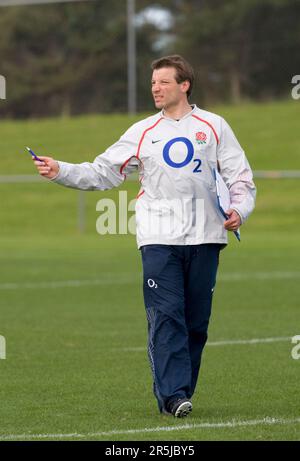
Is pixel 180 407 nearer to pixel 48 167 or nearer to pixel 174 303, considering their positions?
pixel 174 303

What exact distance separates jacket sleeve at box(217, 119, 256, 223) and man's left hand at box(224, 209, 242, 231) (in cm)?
12

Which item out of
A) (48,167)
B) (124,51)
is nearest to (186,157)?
(48,167)

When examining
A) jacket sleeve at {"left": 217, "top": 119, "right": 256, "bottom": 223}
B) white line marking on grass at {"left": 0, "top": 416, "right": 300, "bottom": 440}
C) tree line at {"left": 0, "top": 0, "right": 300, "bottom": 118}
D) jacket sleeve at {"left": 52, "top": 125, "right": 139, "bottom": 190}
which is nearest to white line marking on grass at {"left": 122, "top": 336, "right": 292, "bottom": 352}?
jacket sleeve at {"left": 52, "top": 125, "right": 139, "bottom": 190}

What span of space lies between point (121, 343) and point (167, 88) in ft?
14.0

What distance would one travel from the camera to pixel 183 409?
7.82 m

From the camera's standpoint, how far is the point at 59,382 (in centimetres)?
954

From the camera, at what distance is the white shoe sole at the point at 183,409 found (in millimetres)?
7804

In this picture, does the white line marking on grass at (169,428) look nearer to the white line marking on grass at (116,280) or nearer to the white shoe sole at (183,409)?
the white shoe sole at (183,409)

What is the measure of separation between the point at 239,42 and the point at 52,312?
25777 mm

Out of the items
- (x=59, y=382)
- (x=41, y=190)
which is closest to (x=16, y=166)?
(x=41, y=190)

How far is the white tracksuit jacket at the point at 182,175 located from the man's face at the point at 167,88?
0.12m

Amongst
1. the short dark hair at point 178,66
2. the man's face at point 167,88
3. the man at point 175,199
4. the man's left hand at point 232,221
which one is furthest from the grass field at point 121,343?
the short dark hair at point 178,66

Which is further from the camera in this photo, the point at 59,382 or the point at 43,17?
the point at 43,17
